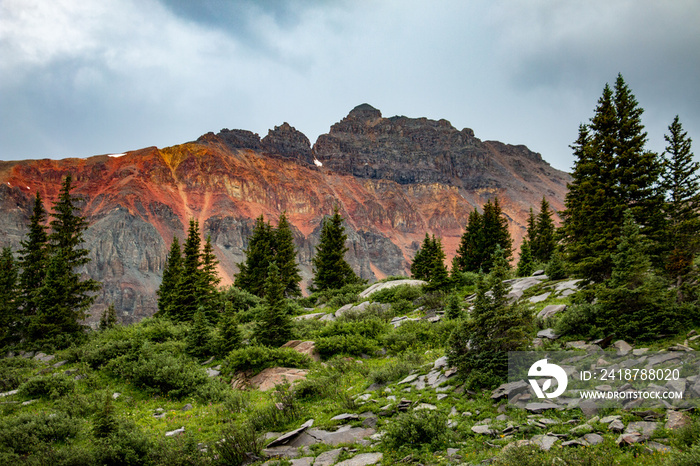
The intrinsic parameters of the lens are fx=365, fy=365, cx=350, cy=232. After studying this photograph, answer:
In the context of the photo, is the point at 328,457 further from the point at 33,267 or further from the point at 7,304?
the point at 33,267

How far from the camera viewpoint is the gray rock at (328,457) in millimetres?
7873

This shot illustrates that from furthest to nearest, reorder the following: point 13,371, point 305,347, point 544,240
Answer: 1. point 544,240
2. point 305,347
3. point 13,371

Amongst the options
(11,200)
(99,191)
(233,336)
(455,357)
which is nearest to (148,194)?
(99,191)

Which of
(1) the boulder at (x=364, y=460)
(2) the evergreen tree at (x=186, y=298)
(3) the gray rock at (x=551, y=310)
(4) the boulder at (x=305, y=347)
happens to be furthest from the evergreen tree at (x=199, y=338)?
(3) the gray rock at (x=551, y=310)

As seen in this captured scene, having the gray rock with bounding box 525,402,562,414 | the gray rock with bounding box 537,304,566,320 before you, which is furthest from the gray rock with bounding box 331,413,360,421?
the gray rock with bounding box 537,304,566,320

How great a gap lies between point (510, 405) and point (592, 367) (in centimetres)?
266

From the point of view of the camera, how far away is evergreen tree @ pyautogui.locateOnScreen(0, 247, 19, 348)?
79.4ft

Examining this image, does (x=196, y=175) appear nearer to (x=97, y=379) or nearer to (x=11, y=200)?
(x=11, y=200)

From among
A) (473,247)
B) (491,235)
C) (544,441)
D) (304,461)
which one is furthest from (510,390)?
(473,247)

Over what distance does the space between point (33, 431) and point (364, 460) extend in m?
9.08

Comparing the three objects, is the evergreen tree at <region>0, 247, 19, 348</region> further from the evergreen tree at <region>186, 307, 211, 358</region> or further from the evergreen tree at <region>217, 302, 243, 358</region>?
the evergreen tree at <region>217, 302, 243, 358</region>

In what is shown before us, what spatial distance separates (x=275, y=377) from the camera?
15.3 meters

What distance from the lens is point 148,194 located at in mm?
169375

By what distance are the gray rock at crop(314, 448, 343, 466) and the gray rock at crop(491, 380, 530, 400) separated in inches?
166
